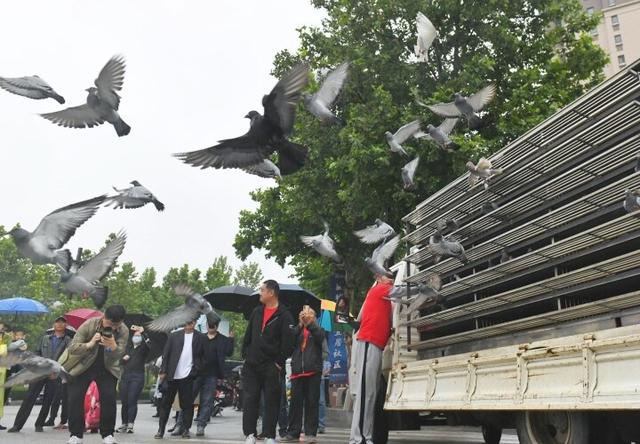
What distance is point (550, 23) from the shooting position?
1969 centimetres

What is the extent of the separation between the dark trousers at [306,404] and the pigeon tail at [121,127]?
4.40m

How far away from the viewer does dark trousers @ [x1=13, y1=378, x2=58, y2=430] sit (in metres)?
11.2

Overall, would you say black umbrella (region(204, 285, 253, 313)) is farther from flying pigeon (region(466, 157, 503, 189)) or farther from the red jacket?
flying pigeon (region(466, 157, 503, 189))

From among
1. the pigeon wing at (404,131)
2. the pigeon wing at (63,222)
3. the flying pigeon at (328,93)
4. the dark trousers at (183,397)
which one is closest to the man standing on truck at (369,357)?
the flying pigeon at (328,93)

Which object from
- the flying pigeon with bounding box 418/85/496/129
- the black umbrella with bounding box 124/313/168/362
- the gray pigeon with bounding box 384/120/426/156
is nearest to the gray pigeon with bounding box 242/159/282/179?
the gray pigeon with bounding box 384/120/426/156

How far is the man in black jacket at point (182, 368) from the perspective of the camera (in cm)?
1013

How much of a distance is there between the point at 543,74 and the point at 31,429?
49.5 ft

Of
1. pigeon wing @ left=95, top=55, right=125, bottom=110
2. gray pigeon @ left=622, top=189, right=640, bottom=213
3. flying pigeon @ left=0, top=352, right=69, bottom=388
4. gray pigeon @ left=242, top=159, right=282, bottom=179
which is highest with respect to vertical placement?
pigeon wing @ left=95, top=55, right=125, bottom=110

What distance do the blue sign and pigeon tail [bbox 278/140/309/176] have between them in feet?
26.7

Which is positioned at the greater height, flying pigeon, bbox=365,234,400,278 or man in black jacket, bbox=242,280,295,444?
flying pigeon, bbox=365,234,400,278

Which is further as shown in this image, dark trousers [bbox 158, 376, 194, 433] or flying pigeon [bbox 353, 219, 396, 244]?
flying pigeon [bbox 353, 219, 396, 244]

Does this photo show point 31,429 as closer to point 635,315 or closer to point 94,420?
point 94,420

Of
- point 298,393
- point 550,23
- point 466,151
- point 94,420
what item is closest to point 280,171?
Answer: point 298,393

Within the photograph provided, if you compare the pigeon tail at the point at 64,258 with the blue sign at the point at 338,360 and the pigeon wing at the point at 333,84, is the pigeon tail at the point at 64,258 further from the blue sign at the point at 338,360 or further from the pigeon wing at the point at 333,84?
the blue sign at the point at 338,360
